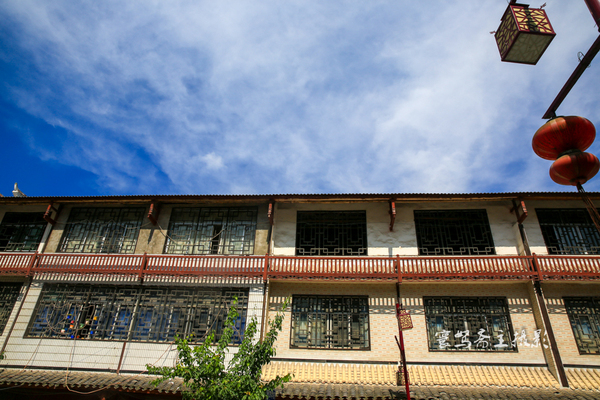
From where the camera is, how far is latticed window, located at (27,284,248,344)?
12.0 m

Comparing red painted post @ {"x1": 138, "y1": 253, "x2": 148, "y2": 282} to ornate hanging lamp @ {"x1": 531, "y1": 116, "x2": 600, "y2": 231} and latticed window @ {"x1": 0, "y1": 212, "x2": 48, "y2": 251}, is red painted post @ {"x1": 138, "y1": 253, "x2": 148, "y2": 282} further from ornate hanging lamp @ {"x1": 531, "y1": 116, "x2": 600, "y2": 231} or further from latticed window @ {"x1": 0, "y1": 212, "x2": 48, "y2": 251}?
ornate hanging lamp @ {"x1": 531, "y1": 116, "x2": 600, "y2": 231}

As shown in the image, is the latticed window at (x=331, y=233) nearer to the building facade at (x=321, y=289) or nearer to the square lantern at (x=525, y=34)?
the building facade at (x=321, y=289)

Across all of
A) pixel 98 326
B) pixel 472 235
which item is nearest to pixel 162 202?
pixel 98 326

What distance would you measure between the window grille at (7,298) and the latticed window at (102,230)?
1.94 metres

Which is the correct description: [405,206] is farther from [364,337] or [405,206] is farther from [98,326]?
[98,326]

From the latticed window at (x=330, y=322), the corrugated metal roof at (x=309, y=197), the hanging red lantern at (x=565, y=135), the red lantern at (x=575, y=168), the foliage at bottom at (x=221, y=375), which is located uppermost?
the corrugated metal roof at (x=309, y=197)

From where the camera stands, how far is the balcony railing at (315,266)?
11406 millimetres

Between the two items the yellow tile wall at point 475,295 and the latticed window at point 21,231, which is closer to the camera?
the yellow tile wall at point 475,295

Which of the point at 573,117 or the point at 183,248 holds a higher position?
the point at 183,248

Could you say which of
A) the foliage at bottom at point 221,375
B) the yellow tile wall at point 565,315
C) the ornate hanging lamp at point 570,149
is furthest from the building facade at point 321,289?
the ornate hanging lamp at point 570,149

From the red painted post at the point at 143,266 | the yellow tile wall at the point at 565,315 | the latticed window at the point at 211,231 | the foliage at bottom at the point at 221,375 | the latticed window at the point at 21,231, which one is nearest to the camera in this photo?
the foliage at bottom at the point at 221,375

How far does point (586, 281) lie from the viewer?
11156mm

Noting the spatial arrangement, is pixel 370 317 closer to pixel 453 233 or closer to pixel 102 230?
pixel 453 233

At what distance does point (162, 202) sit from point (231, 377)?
8385 mm
